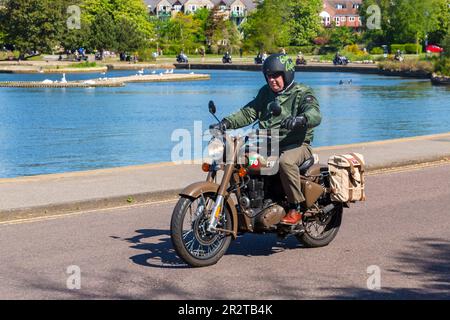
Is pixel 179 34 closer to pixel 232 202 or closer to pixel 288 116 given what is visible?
pixel 288 116

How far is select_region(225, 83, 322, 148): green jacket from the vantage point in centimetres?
914

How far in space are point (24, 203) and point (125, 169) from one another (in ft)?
12.1

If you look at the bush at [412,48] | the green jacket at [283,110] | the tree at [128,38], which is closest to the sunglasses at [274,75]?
the green jacket at [283,110]

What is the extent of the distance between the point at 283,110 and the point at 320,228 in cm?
141

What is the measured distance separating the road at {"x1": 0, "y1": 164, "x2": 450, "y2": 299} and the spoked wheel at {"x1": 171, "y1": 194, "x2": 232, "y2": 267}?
143 mm

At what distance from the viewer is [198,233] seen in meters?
8.47

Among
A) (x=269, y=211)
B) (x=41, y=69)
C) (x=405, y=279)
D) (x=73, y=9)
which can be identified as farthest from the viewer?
(x=73, y=9)

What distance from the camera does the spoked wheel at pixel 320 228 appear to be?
A: 9.50 m

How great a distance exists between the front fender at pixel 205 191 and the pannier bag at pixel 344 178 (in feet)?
4.01

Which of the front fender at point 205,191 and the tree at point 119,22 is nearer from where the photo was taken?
the front fender at point 205,191

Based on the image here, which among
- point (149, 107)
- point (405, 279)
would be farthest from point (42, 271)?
point (149, 107)

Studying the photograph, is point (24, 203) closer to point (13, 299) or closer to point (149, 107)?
point (13, 299)

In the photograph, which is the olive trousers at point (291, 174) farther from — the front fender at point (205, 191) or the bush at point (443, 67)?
the bush at point (443, 67)

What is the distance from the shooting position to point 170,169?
15.1m
